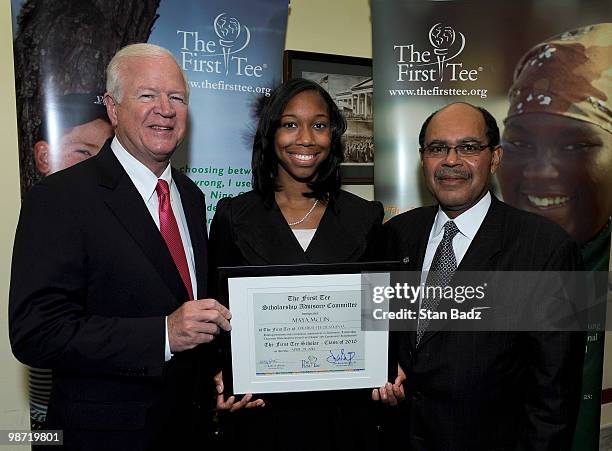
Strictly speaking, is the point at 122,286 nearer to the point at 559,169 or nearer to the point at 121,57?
the point at 121,57

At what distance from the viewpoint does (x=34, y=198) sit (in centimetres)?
183

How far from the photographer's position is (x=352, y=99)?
4102 mm

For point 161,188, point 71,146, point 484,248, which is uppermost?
point 71,146

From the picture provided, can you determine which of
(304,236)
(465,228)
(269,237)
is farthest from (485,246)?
(269,237)

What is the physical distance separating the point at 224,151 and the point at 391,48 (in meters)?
1.22

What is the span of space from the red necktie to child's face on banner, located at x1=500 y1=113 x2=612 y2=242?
2.23m

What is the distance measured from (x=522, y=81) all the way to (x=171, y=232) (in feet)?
8.06

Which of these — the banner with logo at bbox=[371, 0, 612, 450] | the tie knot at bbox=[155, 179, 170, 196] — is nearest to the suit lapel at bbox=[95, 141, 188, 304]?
the tie knot at bbox=[155, 179, 170, 196]

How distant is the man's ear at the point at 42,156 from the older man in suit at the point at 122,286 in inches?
35.0

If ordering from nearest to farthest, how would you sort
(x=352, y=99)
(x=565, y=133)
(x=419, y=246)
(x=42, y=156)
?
(x=419, y=246), (x=42, y=156), (x=565, y=133), (x=352, y=99)

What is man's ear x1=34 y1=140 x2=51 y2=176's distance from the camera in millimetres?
2803

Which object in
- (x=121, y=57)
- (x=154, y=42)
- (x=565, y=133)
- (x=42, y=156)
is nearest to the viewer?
(x=121, y=57)

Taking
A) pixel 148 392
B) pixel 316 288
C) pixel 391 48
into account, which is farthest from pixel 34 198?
pixel 391 48
